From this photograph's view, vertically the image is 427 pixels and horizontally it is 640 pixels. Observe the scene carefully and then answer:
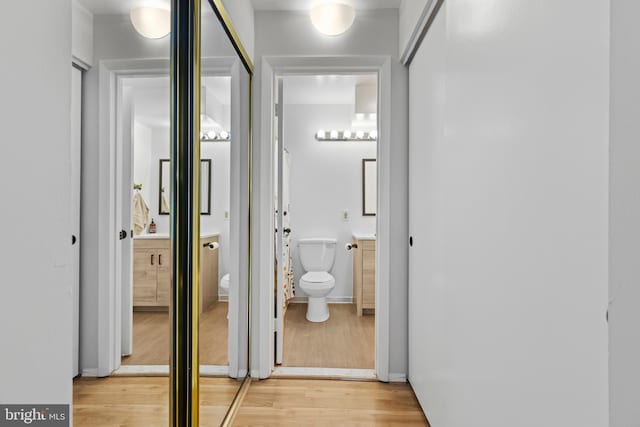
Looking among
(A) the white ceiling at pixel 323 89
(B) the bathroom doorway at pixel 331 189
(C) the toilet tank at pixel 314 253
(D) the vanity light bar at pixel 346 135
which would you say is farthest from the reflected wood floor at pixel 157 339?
(D) the vanity light bar at pixel 346 135

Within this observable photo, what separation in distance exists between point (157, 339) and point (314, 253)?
3023mm

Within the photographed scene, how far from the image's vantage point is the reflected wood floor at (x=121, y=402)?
76 centimetres

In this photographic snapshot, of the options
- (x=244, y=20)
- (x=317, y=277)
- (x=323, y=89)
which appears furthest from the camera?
(x=323, y=89)

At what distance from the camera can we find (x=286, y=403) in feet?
6.68

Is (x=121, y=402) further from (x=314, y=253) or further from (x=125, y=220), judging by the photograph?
(x=314, y=253)

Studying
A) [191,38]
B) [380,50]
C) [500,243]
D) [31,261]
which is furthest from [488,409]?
[380,50]

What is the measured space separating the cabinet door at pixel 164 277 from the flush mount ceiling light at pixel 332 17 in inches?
70.0

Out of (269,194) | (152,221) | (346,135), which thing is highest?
(346,135)

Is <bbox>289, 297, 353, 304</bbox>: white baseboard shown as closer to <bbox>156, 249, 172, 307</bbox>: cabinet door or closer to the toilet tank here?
the toilet tank

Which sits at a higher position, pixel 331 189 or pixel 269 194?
pixel 331 189

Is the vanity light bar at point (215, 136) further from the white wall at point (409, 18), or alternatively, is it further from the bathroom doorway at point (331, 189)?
the bathroom doorway at point (331, 189)

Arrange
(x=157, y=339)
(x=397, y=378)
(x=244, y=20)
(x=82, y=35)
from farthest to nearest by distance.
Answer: (x=397, y=378), (x=244, y=20), (x=157, y=339), (x=82, y=35)

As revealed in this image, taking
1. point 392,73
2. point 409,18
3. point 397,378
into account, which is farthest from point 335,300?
point 409,18

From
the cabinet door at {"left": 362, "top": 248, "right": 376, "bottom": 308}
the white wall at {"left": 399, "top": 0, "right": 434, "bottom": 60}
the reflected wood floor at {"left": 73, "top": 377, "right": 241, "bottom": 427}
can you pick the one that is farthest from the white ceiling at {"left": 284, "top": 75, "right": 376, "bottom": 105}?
the reflected wood floor at {"left": 73, "top": 377, "right": 241, "bottom": 427}
